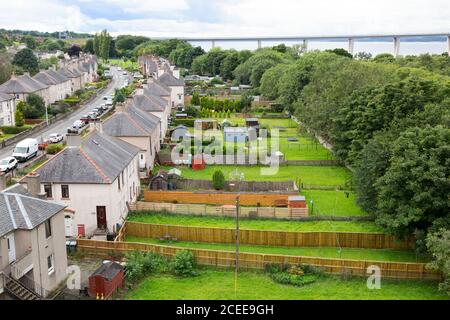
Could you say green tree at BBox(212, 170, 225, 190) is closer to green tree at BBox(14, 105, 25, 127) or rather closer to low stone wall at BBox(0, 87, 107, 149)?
low stone wall at BBox(0, 87, 107, 149)

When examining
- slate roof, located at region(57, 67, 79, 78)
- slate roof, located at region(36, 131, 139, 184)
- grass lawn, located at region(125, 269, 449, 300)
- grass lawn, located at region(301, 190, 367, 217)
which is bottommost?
grass lawn, located at region(125, 269, 449, 300)

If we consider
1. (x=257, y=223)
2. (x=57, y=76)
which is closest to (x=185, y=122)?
(x=57, y=76)

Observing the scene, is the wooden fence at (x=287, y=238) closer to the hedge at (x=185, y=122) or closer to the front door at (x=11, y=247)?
the front door at (x=11, y=247)

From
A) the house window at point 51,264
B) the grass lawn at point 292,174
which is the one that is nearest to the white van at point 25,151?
the grass lawn at point 292,174

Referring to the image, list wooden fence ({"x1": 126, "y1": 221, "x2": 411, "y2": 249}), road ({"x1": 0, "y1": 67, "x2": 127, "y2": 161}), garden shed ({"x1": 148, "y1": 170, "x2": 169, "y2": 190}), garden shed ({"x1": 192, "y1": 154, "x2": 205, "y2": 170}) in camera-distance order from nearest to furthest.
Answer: wooden fence ({"x1": 126, "y1": 221, "x2": 411, "y2": 249}), garden shed ({"x1": 148, "y1": 170, "x2": 169, "y2": 190}), garden shed ({"x1": 192, "y1": 154, "x2": 205, "y2": 170}), road ({"x1": 0, "y1": 67, "x2": 127, "y2": 161})

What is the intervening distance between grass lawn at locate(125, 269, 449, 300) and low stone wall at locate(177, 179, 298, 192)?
49.8 ft

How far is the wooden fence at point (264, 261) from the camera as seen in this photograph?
94.2 feet

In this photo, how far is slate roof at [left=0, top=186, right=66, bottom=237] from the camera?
77.5 feet

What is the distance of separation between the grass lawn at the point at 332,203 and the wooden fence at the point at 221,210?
2.11 m

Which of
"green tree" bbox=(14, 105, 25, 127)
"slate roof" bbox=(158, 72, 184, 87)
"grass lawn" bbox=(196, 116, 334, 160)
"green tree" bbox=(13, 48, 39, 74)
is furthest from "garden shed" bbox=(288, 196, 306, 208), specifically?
"green tree" bbox=(13, 48, 39, 74)

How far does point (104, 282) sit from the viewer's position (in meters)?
25.7

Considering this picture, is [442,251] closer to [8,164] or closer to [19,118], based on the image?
[8,164]
